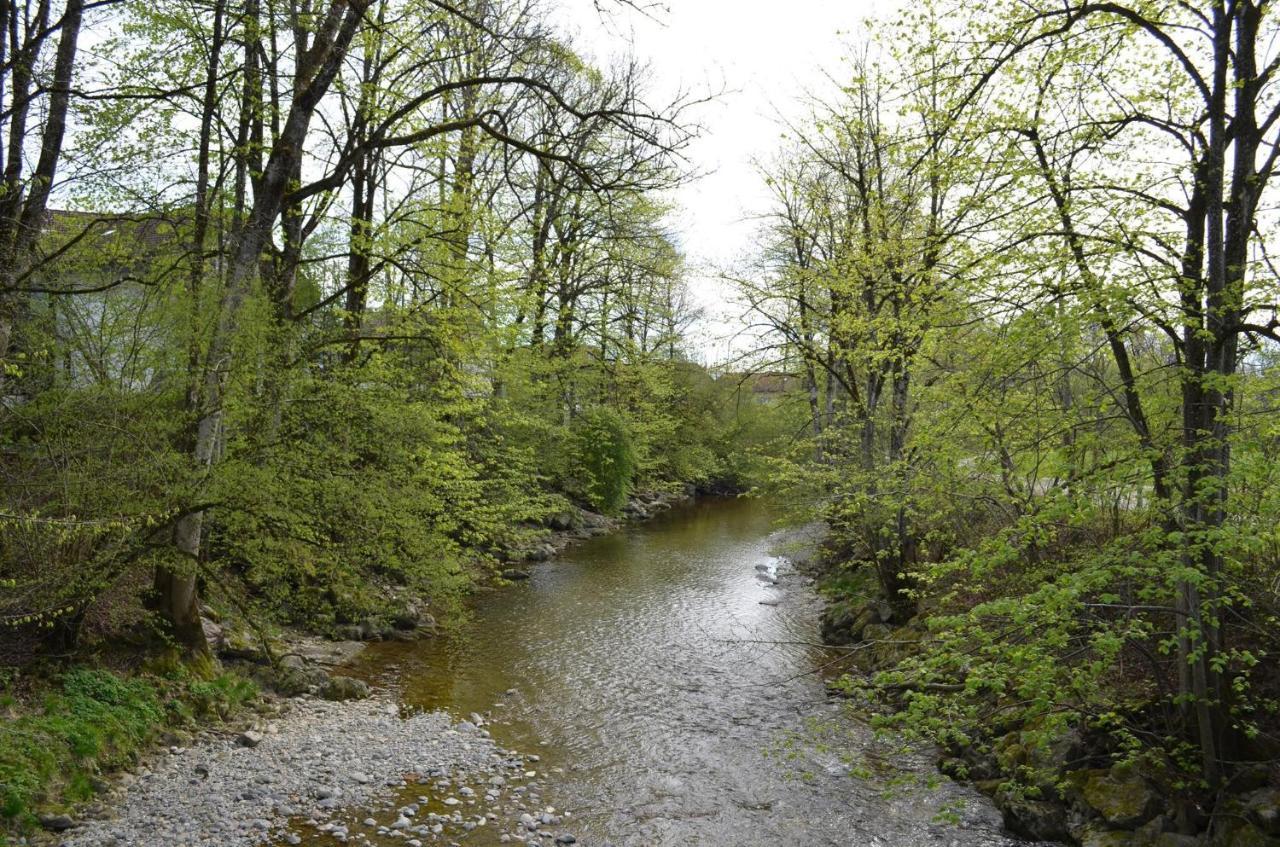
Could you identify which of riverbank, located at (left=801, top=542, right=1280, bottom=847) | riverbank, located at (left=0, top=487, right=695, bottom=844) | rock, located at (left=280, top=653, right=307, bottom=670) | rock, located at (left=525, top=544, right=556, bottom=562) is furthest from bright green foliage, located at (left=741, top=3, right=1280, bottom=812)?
rock, located at (left=525, top=544, right=556, bottom=562)

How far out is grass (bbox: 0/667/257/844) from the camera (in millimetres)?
5301

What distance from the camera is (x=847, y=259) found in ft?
42.5

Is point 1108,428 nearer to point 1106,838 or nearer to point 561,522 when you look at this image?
point 1106,838

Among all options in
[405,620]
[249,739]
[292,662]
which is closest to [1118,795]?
[249,739]

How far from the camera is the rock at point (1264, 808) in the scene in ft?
16.7

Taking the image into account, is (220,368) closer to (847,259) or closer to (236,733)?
(236,733)

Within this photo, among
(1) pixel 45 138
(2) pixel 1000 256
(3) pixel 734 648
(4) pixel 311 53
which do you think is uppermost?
(4) pixel 311 53

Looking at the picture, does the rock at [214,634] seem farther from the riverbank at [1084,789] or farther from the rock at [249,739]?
the riverbank at [1084,789]

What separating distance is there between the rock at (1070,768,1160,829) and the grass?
811cm

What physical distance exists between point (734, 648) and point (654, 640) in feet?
4.35

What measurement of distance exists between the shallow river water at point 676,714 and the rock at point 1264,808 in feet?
5.92

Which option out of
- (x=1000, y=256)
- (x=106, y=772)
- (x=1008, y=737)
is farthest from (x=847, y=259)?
(x=106, y=772)

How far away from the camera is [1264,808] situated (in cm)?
520

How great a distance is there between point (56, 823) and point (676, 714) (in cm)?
601
